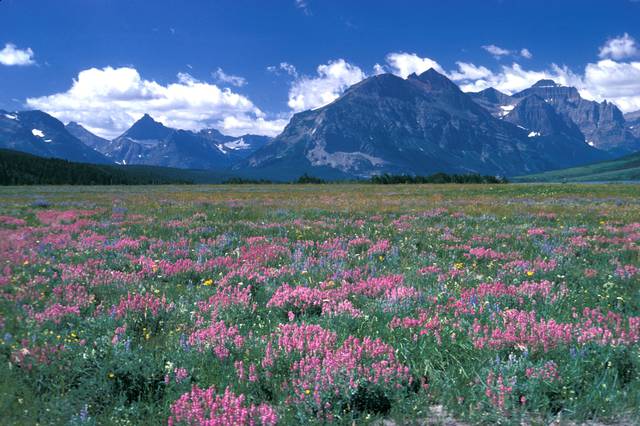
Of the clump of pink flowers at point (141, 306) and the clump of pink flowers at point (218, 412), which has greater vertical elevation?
the clump of pink flowers at point (141, 306)

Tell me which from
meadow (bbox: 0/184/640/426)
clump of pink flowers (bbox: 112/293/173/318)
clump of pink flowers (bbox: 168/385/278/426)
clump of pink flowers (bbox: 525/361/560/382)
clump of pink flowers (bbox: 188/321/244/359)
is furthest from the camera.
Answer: clump of pink flowers (bbox: 112/293/173/318)

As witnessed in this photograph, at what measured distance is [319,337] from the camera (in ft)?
16.5

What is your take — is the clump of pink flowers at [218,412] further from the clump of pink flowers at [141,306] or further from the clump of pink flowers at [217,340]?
the clump of pink flowers at [141,306]

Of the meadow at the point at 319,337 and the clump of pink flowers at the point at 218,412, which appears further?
the meadow at the point at 319,337

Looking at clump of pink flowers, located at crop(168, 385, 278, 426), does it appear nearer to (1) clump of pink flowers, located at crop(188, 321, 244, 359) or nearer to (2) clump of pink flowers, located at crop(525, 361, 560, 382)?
(1) clump of pink flowers, located at crop(188, 321, 244, 359)

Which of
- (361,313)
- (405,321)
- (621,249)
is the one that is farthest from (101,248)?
(621,249)

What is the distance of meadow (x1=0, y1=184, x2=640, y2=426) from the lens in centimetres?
390

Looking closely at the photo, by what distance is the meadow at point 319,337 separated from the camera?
390 cm

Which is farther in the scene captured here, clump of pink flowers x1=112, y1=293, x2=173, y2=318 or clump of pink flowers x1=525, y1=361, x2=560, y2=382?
clump of pink flowers x1=112, y1=293, x2=173, y2=318

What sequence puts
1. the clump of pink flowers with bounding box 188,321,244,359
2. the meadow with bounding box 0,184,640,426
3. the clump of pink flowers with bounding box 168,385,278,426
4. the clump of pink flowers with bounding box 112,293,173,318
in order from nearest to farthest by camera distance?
the clump of pink flowers with bounding box 168,385,278,426
the meadow with bounding box 0,184,640,426
the clump of pink flowers with bounding box 188,321,244,359
the clump of pink flowers with bounding box 112,293,173,318

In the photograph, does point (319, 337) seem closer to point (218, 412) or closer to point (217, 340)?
point (217, 340)

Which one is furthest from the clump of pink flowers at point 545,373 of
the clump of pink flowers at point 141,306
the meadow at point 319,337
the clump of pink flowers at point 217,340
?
the clump of pink flowers at point 141,306

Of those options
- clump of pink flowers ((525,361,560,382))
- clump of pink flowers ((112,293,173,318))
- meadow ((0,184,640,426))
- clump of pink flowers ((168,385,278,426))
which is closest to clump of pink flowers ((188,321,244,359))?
meadow ((0,184,640,426))

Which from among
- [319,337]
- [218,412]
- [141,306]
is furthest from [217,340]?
[141,306]
